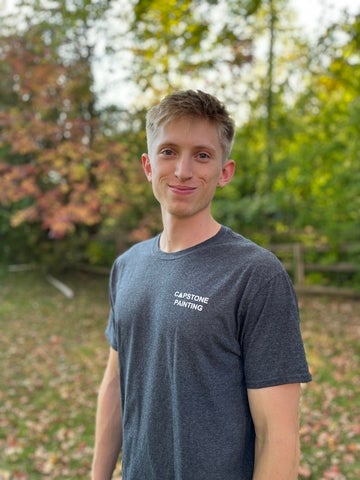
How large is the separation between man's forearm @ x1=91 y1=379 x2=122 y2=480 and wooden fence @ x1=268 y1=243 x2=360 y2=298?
9709 mm

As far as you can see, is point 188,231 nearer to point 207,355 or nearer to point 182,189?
point 182,189

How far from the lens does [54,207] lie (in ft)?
35.3

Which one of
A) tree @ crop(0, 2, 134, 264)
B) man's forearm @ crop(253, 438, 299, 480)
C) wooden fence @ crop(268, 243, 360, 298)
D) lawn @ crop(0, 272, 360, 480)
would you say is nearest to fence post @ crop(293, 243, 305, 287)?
wooden fence @ crop(268, 243, 360, 298)

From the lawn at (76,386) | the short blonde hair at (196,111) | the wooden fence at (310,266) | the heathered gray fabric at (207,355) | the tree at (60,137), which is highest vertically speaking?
the tree at (60,137)

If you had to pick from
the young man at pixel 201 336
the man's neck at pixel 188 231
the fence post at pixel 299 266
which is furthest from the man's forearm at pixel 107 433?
the fence post at pixel 299 266

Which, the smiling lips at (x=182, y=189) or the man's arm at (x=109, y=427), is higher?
the smiling lips at (x=182, y=189)

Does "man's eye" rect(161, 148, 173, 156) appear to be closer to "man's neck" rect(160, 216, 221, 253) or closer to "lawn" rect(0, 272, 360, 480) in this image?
"man's neck" rect(160, 216, 221, 253)

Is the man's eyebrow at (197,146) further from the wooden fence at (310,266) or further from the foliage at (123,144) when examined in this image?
the wooden fence at (310,266)

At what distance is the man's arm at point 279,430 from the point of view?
1347 mm

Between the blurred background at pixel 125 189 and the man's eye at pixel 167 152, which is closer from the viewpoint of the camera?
the man's eye at pixel 167 152

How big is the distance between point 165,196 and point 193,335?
46 cm

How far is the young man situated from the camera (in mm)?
1354

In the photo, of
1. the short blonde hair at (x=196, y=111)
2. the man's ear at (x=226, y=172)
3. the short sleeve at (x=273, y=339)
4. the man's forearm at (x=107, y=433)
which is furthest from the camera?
the man's forearm at (x=107, y=433)

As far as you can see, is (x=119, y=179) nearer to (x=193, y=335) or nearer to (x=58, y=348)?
(x=58, y=348)
